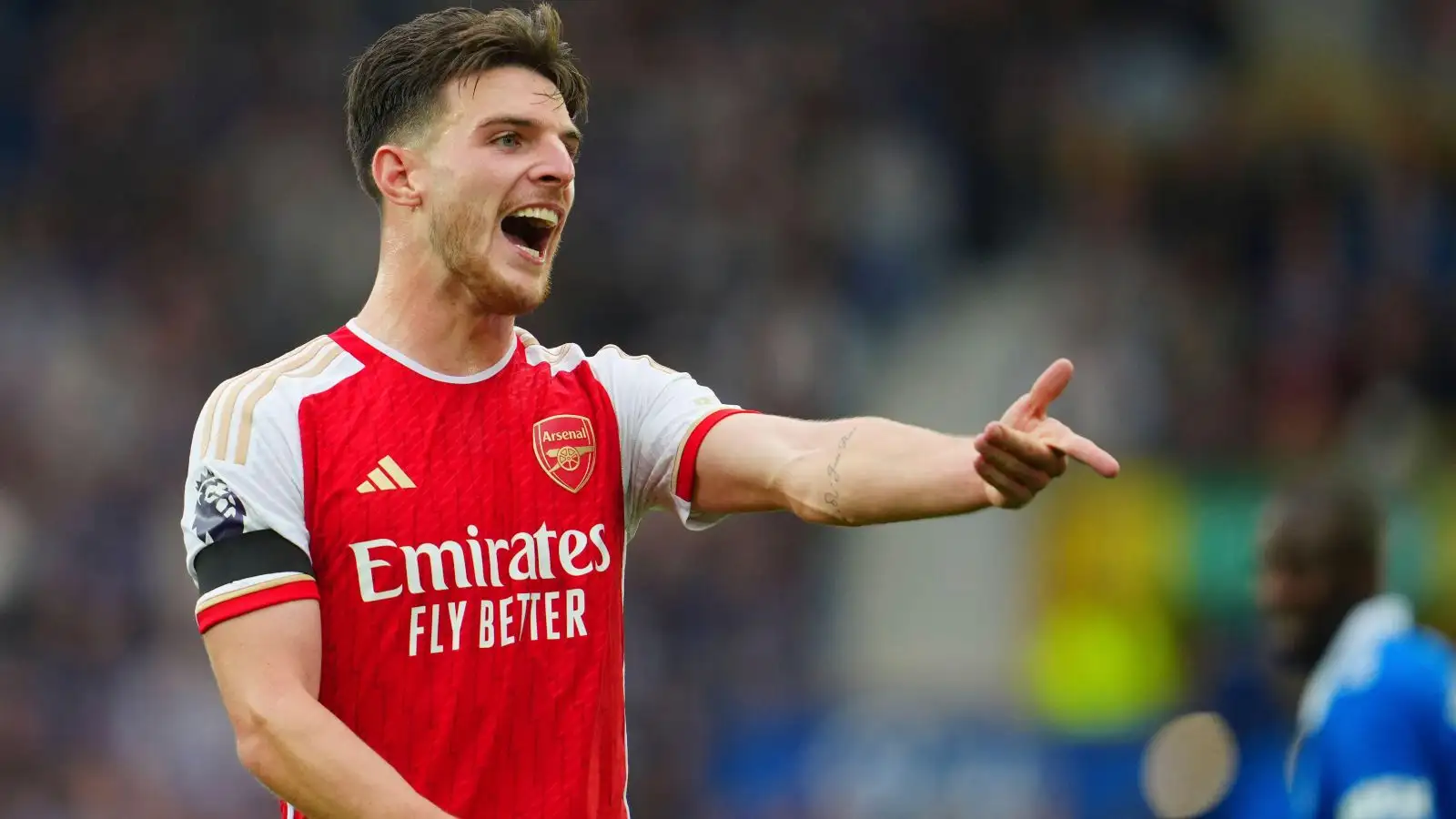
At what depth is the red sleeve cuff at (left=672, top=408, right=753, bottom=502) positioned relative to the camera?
159 inches

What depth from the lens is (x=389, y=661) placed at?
12.1 ft

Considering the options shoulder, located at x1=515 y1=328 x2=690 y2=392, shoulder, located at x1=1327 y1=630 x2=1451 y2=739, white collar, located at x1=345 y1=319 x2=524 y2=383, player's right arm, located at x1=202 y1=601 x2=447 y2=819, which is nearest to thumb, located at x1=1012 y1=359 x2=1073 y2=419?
shoulder, located at x1=515 y1=328 x2=690 y2=392

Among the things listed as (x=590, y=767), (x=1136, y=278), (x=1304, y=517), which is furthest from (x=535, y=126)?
(x=1136, y=278)

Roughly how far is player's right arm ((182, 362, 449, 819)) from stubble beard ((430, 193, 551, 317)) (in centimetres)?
46

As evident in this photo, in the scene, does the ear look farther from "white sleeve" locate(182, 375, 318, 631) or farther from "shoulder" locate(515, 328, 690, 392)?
"white sleeve" locate(182, 375, 318, 631)

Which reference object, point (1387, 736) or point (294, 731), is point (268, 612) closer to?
point (294, 731)

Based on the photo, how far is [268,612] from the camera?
352cm

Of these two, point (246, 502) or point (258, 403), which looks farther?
point (258, 403)

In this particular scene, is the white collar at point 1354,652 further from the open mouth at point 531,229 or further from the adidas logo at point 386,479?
the adidas logo at point 386,479

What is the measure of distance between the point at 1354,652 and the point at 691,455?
7.02 feet

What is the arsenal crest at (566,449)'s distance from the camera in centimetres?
397

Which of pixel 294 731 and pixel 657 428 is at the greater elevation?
pixel 657 428

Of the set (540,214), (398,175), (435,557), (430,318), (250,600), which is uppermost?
(398,175)

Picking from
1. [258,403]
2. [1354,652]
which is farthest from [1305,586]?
[258,403]
